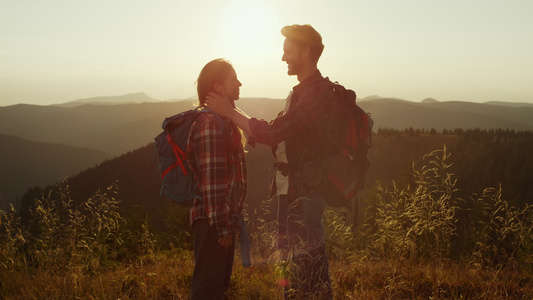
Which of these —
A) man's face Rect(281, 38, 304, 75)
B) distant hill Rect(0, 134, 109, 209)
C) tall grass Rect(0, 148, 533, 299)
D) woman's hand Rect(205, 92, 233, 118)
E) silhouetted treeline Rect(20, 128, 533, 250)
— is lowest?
distant hill Rect(0, 134, 109, 209)

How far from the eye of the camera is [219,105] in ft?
9.32

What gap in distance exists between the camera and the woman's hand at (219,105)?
2.84 meters

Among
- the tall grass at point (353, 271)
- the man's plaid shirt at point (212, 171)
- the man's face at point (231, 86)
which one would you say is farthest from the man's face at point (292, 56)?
the tall grass at point (353, 271)

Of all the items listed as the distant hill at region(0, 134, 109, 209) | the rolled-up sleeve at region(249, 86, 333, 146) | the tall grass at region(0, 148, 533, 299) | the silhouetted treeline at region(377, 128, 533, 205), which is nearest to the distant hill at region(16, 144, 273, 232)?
the silhouetted treeline at region(377, 128, 533, 205)

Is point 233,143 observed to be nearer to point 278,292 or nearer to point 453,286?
point 278,292

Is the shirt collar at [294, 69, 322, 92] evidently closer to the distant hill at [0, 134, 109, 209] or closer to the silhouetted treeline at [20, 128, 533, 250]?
the silhouetted treeline at [20, 128, 533, 250]

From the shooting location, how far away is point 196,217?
2734mm

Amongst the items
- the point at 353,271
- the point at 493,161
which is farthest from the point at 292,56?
the point at 493,161

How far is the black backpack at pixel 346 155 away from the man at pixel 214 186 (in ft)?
2.31

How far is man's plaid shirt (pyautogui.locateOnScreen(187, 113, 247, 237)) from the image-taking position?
2668 millimetres

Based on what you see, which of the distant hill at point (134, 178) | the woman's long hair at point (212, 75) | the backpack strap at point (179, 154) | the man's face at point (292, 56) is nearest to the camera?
the backpack strap at point (179, 154)

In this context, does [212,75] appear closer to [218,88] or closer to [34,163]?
[218,88]

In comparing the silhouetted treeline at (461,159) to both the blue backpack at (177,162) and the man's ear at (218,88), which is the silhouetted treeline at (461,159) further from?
the blue backpack at (177,162)

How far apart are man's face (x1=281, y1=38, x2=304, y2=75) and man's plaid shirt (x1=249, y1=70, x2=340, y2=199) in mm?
148
